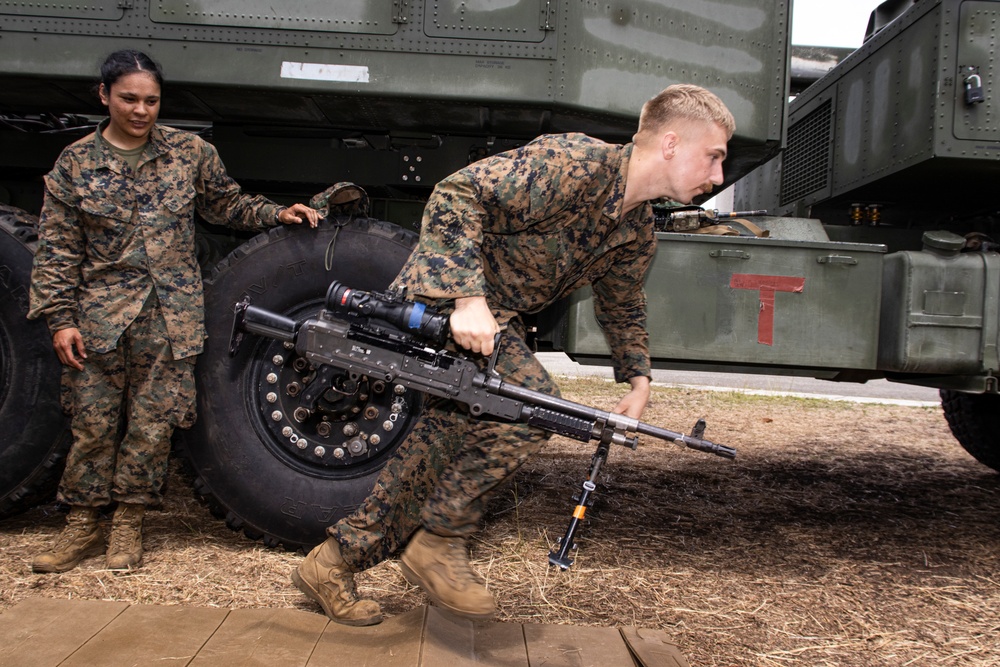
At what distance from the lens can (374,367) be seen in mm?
2510

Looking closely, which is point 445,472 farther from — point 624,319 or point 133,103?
point 133,103

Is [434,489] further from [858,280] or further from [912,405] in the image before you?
[912,405]

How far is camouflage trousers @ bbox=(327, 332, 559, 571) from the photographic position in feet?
7.64

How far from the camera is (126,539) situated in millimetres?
3188

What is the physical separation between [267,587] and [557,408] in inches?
55.7

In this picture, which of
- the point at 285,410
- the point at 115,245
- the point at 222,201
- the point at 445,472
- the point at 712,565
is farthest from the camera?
the point at 712,565

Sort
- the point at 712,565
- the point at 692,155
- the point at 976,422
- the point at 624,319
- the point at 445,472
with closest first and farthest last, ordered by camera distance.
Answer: the point at 692,155 → the point at 445,472 → the point at 624,319 → the point at 712,565 → the point at 976,422

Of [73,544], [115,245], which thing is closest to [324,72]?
[115,245]

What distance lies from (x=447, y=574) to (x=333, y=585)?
1.58 feet

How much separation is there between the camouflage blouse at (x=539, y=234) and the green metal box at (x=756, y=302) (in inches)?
22.4

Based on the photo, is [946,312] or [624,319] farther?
[946,312]

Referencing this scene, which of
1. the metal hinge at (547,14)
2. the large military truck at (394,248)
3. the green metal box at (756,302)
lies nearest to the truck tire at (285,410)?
the large military truck at (394,248)

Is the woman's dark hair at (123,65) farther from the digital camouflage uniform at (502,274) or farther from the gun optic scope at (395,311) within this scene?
the digital camouflage uniform at (502,274)

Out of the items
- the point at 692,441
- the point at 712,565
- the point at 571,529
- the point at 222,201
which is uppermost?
the point at 222,201
